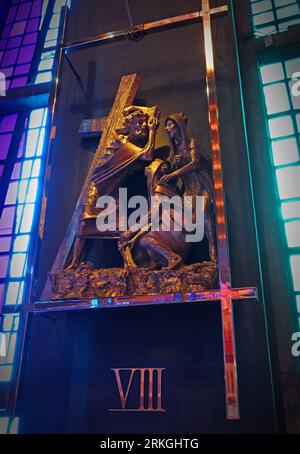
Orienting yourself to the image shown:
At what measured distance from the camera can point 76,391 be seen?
2430 mm

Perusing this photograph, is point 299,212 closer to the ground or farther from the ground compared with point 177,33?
closer to the ground

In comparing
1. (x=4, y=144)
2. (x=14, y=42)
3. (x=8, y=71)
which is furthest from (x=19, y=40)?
(x=4, y=144)

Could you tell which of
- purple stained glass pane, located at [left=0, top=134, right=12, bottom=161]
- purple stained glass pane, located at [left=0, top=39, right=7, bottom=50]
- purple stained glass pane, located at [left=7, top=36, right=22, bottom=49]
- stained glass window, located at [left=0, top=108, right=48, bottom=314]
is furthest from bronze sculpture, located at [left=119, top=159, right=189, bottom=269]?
purple stained glass pane, located at [left=0, top=39, right=7, bottom=50]

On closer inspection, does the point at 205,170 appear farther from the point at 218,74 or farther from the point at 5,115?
the point at 5,115

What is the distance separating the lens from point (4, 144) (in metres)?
3.73

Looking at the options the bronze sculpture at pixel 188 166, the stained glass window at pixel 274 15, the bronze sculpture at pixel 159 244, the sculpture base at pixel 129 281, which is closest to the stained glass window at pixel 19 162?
the sculpture base at pixel 129 281

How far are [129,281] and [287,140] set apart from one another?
1.61m

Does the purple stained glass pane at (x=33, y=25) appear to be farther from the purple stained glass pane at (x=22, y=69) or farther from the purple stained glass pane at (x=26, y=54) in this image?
the purple stained glass pane at (x=22, y=69)

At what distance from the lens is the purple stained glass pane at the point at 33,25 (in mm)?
4296

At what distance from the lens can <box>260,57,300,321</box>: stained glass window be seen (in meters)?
2.61

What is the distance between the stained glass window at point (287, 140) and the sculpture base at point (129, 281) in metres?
0.70

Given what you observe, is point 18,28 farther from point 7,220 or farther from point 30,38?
point 7,220
